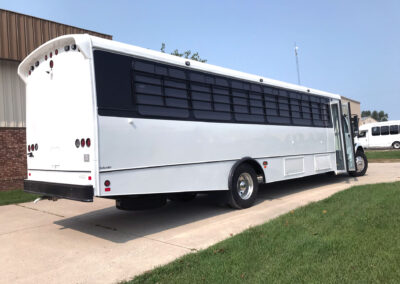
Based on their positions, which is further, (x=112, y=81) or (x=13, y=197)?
(x=13, y=197)

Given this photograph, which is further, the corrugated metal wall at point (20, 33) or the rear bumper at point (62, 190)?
the corrugated metal wall at point (20, 33)

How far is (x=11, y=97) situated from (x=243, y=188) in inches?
336

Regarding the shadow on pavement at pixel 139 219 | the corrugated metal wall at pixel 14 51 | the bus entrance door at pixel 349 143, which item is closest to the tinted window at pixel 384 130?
the bus entrance door at pixel 349 143

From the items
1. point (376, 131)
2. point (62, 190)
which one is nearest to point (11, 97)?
point (62, 190)

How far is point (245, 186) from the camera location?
7.10m

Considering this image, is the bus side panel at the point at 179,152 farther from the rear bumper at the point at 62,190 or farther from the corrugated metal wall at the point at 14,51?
the corrugated metal wall at the point at 14,51

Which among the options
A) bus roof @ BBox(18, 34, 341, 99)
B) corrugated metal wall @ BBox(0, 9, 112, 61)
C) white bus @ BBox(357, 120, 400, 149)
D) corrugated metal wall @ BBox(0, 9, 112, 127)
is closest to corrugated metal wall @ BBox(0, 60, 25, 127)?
corrugated metal wall @ BBox(0, 9, 112, 127)

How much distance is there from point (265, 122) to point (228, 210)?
227cm

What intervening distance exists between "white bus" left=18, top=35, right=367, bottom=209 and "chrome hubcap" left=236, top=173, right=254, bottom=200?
21 millimetres

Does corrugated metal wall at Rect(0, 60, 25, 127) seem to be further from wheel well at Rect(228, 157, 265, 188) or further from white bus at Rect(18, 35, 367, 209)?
wheel well at Rect(228, 157, 265, 188)

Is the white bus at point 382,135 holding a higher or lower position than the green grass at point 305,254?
higher

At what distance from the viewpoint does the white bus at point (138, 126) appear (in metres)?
4.62

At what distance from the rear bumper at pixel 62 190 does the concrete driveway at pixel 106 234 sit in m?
0.73

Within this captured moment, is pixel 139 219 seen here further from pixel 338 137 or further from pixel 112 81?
pixel 338 137
